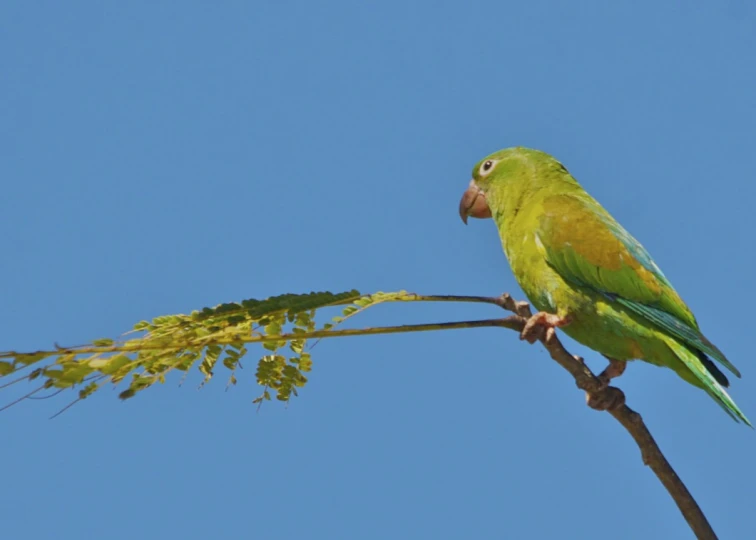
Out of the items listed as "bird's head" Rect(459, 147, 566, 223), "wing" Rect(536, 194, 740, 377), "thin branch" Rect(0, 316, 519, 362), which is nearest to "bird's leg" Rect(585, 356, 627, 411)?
"wing" Rect(536, 194, 740, 377)

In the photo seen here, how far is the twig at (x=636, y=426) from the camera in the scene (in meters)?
3.78

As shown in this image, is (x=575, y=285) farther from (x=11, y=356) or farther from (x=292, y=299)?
(x=11, y=356)

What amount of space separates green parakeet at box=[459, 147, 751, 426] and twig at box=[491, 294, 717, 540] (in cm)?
39

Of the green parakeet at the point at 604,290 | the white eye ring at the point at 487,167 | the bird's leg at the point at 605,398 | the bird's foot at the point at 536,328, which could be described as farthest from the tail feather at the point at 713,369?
the white eye ring at the point at 487,167

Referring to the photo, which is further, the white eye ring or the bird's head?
the white eye ring

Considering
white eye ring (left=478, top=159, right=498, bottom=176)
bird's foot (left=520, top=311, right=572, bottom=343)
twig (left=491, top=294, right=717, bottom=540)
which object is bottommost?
twig (left=491, top=294, right=717, bottom=540)

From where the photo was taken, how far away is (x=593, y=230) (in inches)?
202

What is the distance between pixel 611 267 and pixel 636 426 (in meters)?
1.24

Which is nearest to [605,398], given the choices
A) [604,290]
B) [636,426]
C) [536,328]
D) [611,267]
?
[636,426]

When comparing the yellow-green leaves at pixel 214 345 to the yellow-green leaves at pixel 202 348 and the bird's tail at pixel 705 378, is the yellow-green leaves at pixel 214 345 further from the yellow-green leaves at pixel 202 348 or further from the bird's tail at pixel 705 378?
the bird's tail at pixel 705 378

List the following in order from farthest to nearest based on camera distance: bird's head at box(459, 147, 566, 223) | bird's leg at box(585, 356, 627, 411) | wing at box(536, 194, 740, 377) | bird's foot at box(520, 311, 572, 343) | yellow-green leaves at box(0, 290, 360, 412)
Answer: bird's head at box(459, 147, 566, 223) → wing at box(536, 194, 740, 377) → bird's leg at box(585, 356, 627, 411) → bird's foot at box(520, 311, 572, 343) → yellow-green leaves at box(0, 290, 360, 412)

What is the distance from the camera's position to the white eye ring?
6273 mm

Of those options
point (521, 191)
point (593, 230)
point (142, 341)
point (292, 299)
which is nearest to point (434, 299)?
point (292, 299)

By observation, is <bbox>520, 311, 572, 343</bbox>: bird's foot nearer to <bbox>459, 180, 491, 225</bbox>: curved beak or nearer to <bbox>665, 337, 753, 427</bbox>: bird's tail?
<bbox>665, 337, 753, 427</bbox>: bird's tail
